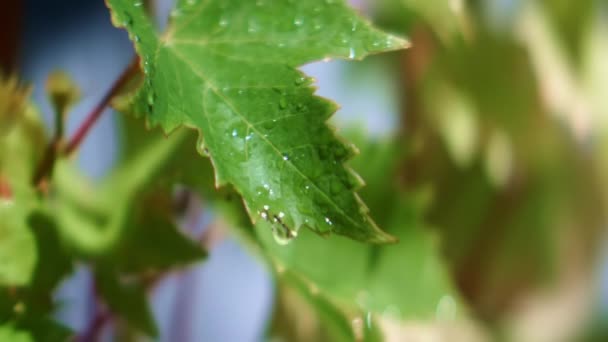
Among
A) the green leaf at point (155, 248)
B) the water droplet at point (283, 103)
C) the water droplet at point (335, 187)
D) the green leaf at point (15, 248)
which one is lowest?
the green leaf at point (155, 248)

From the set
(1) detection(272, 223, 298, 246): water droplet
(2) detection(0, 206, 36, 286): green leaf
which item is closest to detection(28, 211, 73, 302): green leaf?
(2) detection(0, 206, 36, 286): green leaf

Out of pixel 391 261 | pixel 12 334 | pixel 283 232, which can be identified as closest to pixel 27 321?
pixel 12 334

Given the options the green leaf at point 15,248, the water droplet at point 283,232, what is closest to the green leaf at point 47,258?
the green leaf at point 15,248

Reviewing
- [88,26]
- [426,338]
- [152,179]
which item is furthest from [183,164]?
[88,26]

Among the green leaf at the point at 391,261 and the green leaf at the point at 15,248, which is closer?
the green leaf at the point at 15,248

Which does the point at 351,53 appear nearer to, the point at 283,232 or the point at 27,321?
the point at 283,232

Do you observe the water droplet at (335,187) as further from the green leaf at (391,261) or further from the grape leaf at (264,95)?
the green leaf at (391,261)

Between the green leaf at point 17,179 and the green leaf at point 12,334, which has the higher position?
the green leaf at point 17,179
